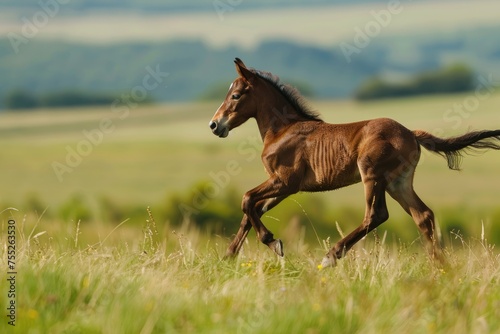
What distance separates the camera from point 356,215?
54.6 meters

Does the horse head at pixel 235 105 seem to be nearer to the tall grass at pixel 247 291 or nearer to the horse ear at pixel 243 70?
the horse ear at pixel 243 70

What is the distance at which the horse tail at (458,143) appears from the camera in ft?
31.5

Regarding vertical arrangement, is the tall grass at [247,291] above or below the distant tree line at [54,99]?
above

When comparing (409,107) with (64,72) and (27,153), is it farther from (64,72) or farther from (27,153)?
(64,72)

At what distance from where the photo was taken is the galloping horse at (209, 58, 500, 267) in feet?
29.9

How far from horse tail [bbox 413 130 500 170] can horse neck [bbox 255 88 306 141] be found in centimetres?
135

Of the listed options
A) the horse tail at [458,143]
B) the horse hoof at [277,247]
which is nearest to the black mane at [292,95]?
the horse tail at [458,143]

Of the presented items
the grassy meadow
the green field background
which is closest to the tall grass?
the grassy meadow

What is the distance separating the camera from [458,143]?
980cm

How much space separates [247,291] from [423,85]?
85.6 meters

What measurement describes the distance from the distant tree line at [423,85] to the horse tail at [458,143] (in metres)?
77.2

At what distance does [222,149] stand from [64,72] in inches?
3290

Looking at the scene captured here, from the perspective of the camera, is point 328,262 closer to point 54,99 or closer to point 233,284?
point 233,284

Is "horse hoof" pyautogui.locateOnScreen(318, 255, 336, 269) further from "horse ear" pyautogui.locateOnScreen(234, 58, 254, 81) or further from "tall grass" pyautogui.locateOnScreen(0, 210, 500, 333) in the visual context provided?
"horse ear" pyautogui.locateOnScreen(234, 58, 254, 81)
